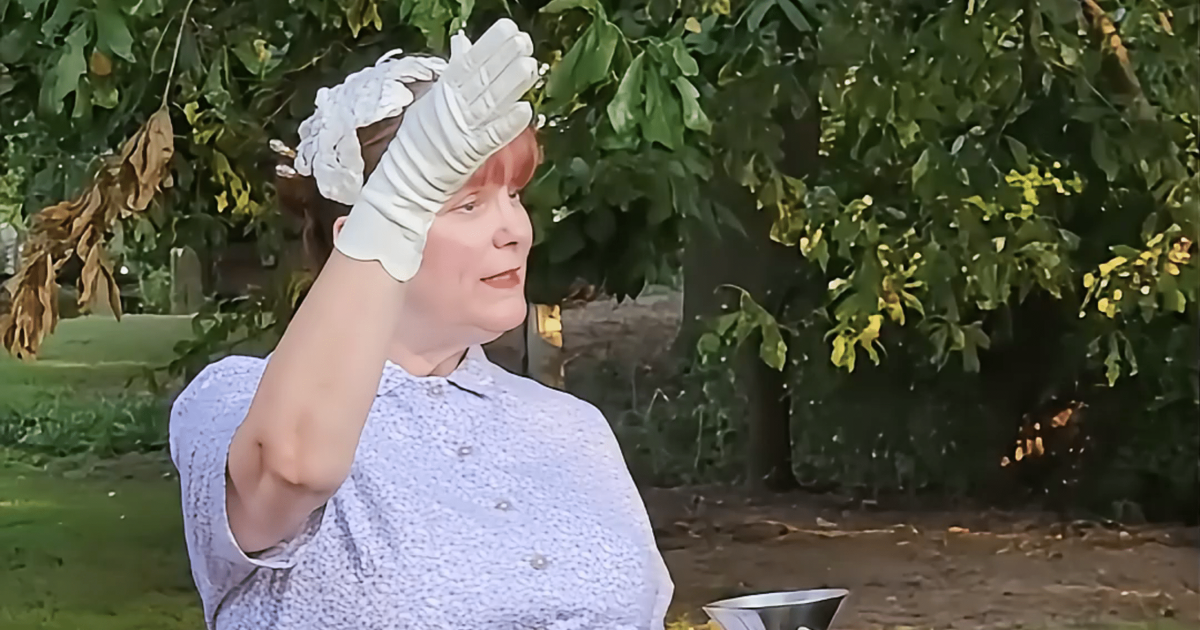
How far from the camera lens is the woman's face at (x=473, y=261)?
0.89m

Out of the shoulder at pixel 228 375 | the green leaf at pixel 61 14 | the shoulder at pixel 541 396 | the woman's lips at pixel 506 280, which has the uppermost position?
the green leaf at pixel 61 14

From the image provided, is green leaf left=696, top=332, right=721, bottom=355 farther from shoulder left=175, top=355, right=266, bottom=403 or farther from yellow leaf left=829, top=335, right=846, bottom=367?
shoulder left=175, top=355, right=266, bottom=403

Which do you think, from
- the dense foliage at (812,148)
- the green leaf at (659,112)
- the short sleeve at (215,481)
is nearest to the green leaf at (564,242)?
the dense foliage at (812,148)

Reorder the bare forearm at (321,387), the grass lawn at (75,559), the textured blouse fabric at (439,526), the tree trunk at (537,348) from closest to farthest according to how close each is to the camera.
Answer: the bare forearm at (321,387)
the textured blouse fabric at (439,526)
the tree trunk at (537,348)
the grass lawn at (75,559)

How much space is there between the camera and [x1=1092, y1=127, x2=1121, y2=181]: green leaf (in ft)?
4.75

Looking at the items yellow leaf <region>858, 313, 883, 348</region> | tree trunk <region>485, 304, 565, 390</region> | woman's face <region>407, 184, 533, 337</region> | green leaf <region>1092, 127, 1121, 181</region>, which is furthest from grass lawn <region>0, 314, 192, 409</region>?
green leaf <region>1092, 127, 1121, 181</region>

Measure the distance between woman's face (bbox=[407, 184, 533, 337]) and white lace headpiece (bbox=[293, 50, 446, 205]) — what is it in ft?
0.25

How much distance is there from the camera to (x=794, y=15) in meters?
1.31

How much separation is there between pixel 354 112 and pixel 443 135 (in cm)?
15

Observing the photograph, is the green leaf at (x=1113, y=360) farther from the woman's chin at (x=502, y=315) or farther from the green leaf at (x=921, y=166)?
the woman's chin at (x=502, y=315)

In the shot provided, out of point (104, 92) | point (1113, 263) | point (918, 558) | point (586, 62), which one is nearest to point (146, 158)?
point (104, 92)

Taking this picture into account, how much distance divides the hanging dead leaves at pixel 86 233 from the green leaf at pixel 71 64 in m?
0.12

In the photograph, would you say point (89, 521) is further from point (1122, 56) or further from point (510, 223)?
point (1122, 56)

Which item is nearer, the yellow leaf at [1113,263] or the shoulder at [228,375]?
the shoulder at [228,375]
